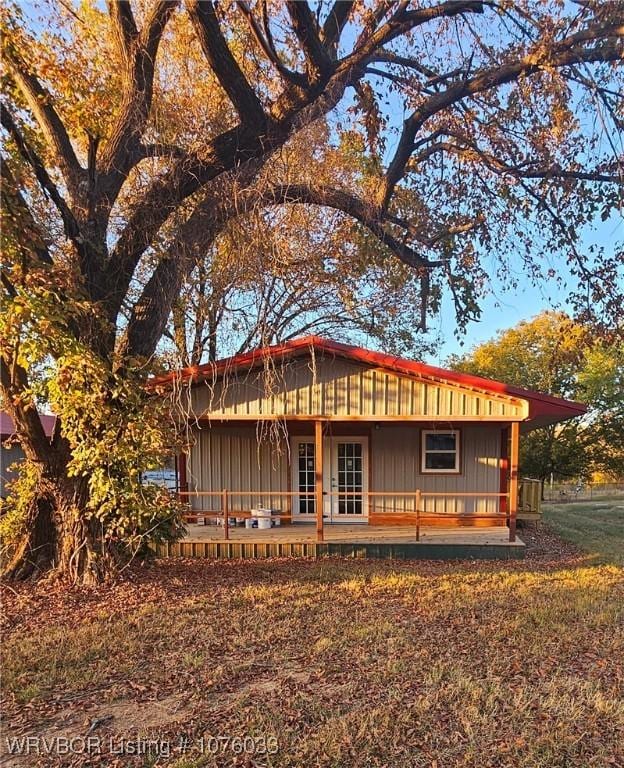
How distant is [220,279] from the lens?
679cm

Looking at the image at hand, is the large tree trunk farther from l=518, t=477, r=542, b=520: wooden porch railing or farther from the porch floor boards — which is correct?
l=518, t=477, r=542, b=520: wooden porch railing

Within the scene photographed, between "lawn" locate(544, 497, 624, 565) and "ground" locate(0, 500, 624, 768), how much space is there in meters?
2.62

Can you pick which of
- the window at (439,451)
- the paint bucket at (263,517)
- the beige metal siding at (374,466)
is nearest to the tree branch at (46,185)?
the beige metal siding at (374,466)

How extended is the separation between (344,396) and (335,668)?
17.3 ft

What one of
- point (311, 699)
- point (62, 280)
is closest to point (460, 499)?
point (311, 699)

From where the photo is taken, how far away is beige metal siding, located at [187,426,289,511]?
10953 mm

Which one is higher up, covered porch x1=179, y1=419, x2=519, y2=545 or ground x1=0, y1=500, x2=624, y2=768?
covered porch x1=179, y1=419, x2=519, y2=545

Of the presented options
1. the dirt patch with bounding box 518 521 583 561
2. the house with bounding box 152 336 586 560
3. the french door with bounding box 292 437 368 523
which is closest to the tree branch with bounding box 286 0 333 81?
the house with bounding box 152 336 586 560

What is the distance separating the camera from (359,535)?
9570 mm

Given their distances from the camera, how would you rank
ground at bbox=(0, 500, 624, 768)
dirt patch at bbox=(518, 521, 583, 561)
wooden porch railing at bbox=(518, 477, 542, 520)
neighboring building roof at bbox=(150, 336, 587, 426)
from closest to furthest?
ground at bbox=(0, 500, 624, 768), neighboring building roof at bbox=(150, 336, 587, 426), dirt patch at bbox=(518, 521, 583, 561), wooden porch railing at bbox=(518, 477, 542, 520)

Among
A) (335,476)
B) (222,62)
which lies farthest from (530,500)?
(222,62)

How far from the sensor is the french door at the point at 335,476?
11.0m

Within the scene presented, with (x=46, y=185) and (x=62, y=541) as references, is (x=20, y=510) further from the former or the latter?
(x=46, y=185)

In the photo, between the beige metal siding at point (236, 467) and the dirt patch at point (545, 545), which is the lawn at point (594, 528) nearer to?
the dirt patch at point (545, 545)
